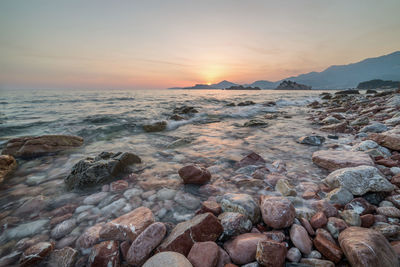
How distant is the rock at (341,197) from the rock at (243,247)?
3.81 feet

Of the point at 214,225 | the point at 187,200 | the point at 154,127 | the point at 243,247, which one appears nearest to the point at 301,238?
the point at 243,247

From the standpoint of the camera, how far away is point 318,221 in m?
1.66

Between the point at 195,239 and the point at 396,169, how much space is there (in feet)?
10.9

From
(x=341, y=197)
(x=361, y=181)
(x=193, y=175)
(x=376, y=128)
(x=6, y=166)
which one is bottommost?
(x=6, y=166)

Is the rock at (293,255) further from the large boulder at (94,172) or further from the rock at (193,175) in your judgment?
the large boulder at (94,172)

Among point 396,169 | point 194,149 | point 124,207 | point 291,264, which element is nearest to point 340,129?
point 396,169

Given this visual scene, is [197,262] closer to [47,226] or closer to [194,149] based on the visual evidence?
[47,226]

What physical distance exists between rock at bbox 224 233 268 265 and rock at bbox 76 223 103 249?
130 centimetres

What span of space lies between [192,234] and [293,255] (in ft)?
2.78

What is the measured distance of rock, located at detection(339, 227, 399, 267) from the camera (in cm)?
117

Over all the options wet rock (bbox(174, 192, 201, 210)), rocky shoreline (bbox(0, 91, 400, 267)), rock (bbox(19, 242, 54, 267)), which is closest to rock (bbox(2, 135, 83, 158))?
rocky shoreline (bbox(0, 91, 400, 267))

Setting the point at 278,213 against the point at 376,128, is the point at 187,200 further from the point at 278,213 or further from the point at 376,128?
the point at 376,128

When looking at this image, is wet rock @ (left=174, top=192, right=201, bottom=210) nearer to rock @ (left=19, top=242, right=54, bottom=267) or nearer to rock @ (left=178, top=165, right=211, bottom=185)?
rock @ (left=178, top=165, right=211, bottom=185)

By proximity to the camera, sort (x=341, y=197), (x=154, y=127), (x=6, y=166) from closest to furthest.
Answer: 1. (x=341, y=197)
2. (x=6, y=166)
3. (x=154, y=127)
